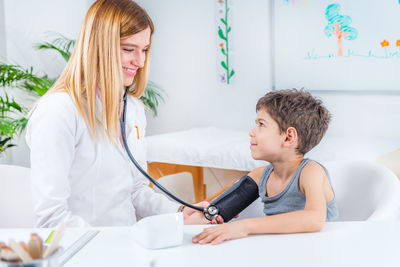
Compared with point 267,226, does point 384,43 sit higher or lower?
higher

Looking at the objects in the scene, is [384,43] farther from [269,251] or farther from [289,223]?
[269,251]

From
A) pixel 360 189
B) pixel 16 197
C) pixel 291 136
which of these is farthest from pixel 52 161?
pixel 360 189

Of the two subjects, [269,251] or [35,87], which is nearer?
[269,251]

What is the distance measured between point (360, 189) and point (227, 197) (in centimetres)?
47

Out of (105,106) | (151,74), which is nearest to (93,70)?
(105,106)

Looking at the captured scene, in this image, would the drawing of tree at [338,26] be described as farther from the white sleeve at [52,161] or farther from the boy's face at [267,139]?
the white sleeve at [52,161]

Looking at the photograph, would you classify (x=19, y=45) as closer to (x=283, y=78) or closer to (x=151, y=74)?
(x=151, y=74)

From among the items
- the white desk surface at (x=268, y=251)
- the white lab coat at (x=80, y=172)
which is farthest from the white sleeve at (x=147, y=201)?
the white desk surface at (x=268, y=251)

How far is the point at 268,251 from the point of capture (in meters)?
0.77

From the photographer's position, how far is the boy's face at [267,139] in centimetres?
131

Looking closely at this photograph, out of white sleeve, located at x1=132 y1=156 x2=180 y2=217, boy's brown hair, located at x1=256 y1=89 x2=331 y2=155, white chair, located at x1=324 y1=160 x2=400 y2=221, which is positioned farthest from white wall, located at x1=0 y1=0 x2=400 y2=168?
white sleeve, located at x1=132 y1=156 x2=180 y2=217

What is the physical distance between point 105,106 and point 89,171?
0.60 ft

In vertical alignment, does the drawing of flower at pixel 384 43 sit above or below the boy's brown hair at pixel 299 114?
above

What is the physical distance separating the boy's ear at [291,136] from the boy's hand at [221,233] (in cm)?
50
